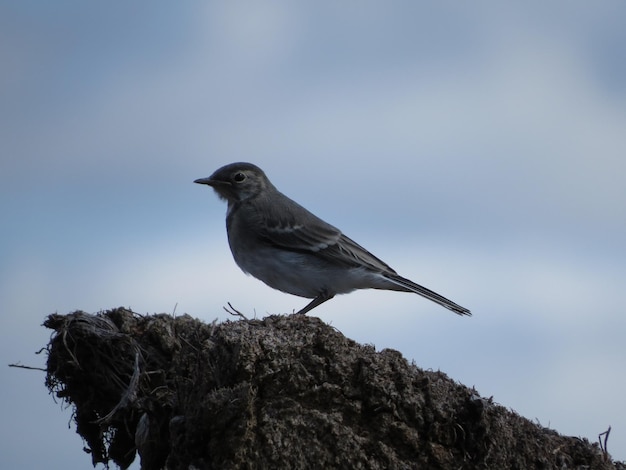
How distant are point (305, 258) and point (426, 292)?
5.66 feet

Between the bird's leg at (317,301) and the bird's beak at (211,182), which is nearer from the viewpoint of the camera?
the bird's leg at (317,301)

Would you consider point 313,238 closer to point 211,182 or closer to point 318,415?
point 211,182

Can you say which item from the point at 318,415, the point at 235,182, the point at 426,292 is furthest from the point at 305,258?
the point at 318,415

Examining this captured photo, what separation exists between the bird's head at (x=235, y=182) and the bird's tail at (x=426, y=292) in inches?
99.0

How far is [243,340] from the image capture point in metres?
8.48

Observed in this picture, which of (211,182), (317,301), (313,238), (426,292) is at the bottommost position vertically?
(317,301)

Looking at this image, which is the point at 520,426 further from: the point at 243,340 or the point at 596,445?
the point at 243,340

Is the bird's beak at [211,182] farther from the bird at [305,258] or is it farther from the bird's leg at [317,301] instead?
the bird's leg at [317,301]

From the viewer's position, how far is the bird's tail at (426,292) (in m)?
14.2

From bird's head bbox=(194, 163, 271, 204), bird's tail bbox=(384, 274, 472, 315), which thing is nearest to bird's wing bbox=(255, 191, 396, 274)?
bird's tail bbox=(384, 274, 472, 315)

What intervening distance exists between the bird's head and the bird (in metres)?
0.58

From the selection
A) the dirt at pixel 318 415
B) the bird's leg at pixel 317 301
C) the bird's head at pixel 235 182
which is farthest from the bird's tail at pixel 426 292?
the dirt at pixel 318 415

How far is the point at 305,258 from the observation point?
46.3 ft

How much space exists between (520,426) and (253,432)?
2589 millimetres
